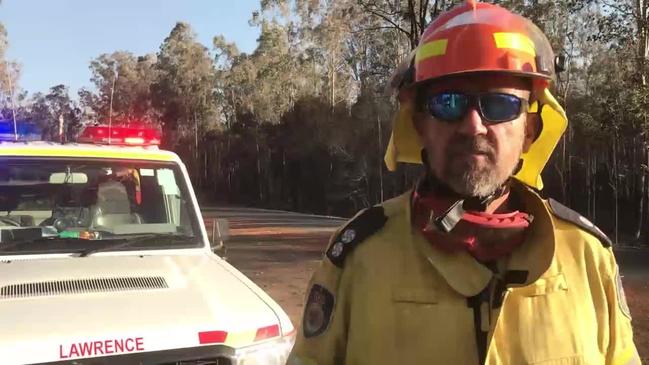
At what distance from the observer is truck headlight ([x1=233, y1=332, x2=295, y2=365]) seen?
9.83ft

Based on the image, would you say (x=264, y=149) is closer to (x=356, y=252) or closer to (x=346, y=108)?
(x=346, y=108)

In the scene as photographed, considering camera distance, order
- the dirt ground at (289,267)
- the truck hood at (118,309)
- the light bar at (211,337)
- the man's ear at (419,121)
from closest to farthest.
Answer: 1. the man's ear at (419,121)
2. the truck hood at (118,309)
3. the light bar at (211,337)
4. the dirt ground at (289,267)

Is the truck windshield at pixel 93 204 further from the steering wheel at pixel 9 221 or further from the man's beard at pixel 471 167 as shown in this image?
the man's beard at pixel 471 167

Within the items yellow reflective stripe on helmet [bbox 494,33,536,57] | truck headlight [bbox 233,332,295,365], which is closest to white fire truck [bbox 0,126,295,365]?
truck headlight [bbox 233,332,295,365]

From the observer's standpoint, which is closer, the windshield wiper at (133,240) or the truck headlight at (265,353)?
the truck headlight at (265,353)

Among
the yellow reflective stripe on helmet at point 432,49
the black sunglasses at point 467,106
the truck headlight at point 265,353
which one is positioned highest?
the yellow reflective stripe on helmet at point 432,49

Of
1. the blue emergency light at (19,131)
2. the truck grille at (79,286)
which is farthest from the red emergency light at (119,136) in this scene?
the truck grille at (79,286)

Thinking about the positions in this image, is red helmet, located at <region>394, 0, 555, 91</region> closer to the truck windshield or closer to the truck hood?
the truck hood

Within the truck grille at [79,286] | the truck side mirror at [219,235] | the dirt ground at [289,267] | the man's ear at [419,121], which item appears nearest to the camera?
the man's ear at [419,121]

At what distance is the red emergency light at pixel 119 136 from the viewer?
4.72 meters

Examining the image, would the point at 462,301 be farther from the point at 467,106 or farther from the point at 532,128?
the point at 532,128

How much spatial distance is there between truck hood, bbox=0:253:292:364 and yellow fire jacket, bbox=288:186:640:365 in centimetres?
128

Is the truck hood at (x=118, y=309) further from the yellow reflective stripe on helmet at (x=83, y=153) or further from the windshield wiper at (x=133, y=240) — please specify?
the yellow reflective stripe on helmet at (x=83, y=153)

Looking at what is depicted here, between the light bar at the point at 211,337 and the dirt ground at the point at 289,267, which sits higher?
the light bar at the point at 211,337
